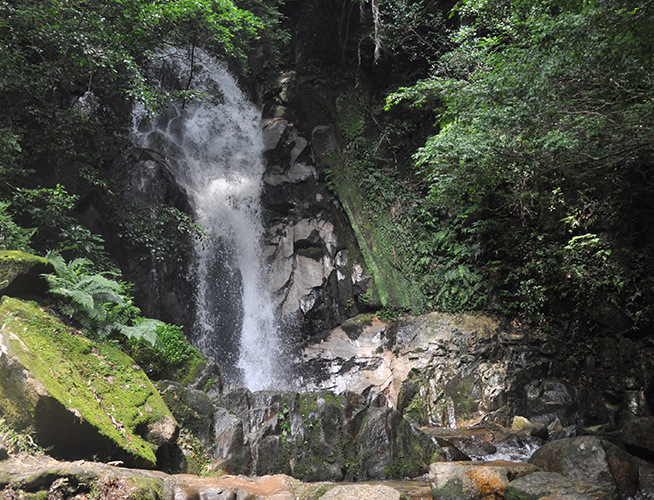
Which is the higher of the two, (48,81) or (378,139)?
(378,139)

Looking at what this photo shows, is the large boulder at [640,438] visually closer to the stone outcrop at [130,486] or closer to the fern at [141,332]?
the stone outcrop at [130,486]

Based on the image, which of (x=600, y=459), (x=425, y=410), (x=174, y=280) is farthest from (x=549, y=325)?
(x=174, y=280)

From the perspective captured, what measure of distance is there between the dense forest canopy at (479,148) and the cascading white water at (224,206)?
2.05 metres

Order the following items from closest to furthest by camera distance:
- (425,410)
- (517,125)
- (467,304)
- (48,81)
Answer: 1. (517,125)
2. (48,81)
3. (425,410)
4. (467,304)

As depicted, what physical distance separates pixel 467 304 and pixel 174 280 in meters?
7.41

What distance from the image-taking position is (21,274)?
4586 mm

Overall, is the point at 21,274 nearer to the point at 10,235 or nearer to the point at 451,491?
the point at 10,235

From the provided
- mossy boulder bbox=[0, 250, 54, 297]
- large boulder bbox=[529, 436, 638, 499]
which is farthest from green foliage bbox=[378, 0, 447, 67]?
mossy boulder bbox=[0, 250, 54, 297]

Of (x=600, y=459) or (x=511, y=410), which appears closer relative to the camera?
(x=600, y=459)

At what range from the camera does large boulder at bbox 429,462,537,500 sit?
432 centimetres

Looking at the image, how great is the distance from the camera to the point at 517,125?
632 centimetres

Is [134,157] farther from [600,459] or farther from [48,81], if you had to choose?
[600,459]

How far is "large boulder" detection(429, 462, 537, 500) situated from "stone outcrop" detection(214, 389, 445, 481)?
4.26 ft

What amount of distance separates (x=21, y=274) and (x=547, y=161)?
7.42 meters
